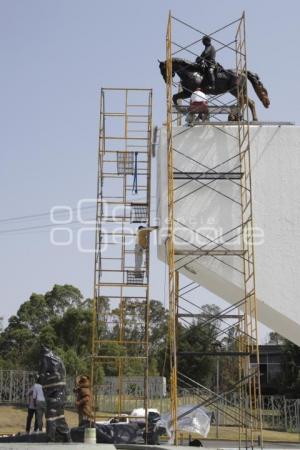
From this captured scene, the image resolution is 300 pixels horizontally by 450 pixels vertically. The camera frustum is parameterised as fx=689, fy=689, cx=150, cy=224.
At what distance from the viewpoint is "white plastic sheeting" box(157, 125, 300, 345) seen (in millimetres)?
12547

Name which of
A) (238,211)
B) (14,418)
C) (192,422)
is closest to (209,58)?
(238,211)

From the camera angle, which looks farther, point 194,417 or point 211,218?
point 194,417

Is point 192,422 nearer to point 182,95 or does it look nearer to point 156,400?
point 182,95

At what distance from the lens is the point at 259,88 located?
14188 millimetres

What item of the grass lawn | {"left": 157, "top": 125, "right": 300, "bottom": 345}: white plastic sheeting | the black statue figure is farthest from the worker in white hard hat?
the grass lawn

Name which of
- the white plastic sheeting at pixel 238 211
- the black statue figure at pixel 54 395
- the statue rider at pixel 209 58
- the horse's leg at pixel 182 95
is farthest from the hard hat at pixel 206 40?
the black statue figure at pixel 54 395

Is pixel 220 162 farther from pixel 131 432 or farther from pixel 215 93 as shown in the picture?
pixel 131 432

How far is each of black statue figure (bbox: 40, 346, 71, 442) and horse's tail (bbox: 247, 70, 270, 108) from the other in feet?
23.2

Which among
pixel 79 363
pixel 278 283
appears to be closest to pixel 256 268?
pixel 278 283

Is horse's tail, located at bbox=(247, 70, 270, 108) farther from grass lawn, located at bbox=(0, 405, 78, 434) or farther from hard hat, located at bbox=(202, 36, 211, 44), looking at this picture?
grass lawn, located at bbox=(0, 405, 78, 434)

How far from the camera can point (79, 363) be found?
34906 mm

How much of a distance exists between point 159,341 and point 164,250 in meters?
43.1

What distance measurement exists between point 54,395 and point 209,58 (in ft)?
24.4

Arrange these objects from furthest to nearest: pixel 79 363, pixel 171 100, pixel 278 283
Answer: pixel 79 363
pixel 171 100
pixel 278 283
